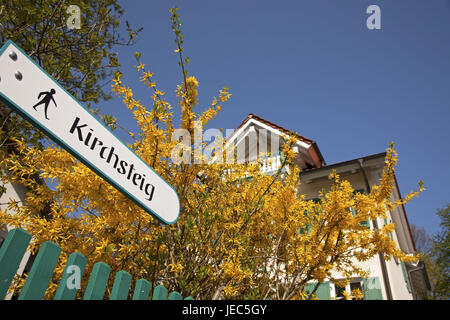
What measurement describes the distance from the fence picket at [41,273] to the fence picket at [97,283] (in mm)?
189

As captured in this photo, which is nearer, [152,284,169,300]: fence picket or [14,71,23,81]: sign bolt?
[14,71,23,81]: sign bolt

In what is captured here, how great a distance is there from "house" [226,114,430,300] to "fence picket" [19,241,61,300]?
2449 mm

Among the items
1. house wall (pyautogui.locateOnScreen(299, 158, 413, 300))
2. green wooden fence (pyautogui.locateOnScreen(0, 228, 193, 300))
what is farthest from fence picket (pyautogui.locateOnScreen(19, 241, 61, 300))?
house wall (pyautogui.locateOnScreen(299, 158, 413, 300))

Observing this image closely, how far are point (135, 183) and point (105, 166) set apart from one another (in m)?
0.16

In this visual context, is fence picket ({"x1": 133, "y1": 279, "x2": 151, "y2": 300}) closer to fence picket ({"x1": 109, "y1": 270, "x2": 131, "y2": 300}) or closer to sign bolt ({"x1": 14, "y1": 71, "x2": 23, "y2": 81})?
fence picket ({"x1": 109, "y1": 270, "x2": 131, "y2": 300})

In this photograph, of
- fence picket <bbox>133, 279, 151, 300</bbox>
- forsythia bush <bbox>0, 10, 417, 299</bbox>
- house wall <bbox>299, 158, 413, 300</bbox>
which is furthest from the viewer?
house wall <bbox>299, 158, 413, 300</bbox>

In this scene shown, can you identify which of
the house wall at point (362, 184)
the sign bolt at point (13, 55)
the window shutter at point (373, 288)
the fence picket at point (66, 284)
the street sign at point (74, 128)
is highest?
the house wall at point (362, 184)

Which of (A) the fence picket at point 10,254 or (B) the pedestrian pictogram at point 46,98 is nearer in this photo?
(B) the pedestrian pictogram at point 46,98

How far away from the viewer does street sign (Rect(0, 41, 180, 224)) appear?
84 cm

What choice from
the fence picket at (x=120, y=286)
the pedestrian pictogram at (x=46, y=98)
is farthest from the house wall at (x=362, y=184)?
the pedestrian pictogram at (x=46, y=98)

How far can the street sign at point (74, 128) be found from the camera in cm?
84

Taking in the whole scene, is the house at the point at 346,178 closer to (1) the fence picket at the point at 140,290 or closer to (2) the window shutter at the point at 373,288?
(2) the window shutter at the point at 373,288

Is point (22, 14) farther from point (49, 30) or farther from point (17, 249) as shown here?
point (17, 249)

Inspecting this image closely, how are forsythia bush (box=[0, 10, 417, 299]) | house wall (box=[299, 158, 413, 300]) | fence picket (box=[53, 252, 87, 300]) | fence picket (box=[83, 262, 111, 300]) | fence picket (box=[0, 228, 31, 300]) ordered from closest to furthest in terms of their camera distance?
1. fence picket (box=[0, 228, 31, 300])
2. fence picket (box=[53, 252, 87, 300])
3. fence picket (box=[83, 262, 111, 300])
4. forsythia bush (box=[0, 10, 417, 299])
5. house wall (box=[299, 158, 413, 300])
